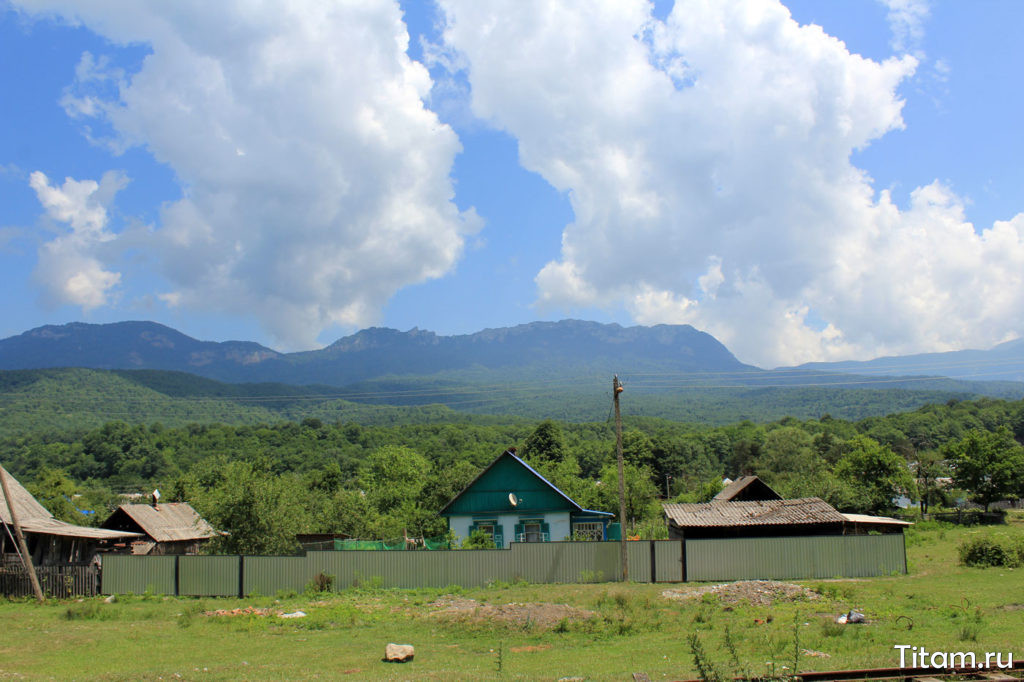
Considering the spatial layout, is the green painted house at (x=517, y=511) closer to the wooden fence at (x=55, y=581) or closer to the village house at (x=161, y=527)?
the village house at (x=161, y=527)

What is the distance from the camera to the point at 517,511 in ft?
124

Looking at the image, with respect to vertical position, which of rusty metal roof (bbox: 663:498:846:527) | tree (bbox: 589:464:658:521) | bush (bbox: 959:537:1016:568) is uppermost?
rusty metal roof (bbox: 663:498:846:527)

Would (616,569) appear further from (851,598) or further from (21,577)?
(21,577)

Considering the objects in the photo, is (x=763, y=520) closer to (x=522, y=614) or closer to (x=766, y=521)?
(x=766, y=521)

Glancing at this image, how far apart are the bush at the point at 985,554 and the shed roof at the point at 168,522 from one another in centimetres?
3649

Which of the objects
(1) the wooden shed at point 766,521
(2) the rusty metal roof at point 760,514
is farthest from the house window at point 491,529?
(1) the wooden shed at point 766,521

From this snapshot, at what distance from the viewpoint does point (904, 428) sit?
482 ft

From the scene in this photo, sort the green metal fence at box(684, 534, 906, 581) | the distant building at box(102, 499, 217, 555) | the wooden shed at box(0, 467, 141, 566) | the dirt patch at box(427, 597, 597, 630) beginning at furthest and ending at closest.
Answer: the distant building at box(102, 499, 217, 555) → the wooden shed at box(0, 467, 141, 566) → the green metal fence at box(684, 534, 906, 581) → the dirt patch at box(427, 597, 597, 630)

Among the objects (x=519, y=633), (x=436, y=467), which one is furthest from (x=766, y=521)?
(x=436, y=467)

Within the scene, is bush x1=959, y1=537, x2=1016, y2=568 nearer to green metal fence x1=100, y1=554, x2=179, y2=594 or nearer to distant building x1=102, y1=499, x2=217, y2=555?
green metal fence x1=100, y1=554, x2=179, y2=594

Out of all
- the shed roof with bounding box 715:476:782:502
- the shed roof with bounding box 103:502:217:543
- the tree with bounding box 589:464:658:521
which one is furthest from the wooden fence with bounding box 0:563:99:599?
the tree with bounding box 589:464:658:521

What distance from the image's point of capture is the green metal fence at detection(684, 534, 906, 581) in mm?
25812

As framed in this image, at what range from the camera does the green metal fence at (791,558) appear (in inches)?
1016

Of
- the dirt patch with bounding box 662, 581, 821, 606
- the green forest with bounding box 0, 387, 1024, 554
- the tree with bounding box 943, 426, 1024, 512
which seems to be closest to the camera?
the dirt patch with bounding box 662, 581, 821, 606
